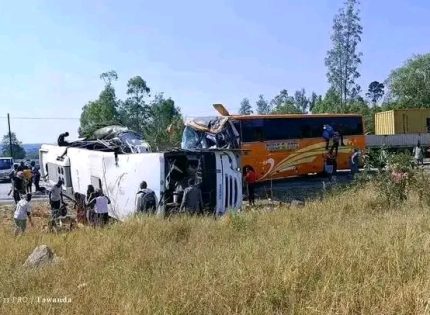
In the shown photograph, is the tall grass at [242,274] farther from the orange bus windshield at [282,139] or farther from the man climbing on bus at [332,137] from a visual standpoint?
the man climbing on bus at [332,137]

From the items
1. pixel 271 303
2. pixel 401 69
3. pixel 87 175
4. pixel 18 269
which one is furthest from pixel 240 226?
pixel 401 69

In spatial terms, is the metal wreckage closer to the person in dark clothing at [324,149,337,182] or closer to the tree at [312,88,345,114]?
the person in dark clothing at [324,149,337,182]

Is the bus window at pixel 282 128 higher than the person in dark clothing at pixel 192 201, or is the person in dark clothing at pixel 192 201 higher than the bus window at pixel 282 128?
the bus window at pixel 282 128

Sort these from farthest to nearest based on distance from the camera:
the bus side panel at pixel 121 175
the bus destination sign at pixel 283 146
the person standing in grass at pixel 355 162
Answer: the person standing in grass at pixel 355 162, the bus destination sign at pixel 283 146, the bus side panel at pixel 121 175

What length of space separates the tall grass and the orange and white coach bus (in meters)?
11.4

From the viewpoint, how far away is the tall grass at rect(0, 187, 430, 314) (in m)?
3.97

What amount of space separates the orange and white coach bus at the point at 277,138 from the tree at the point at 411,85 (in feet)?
125

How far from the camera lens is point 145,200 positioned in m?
11.4

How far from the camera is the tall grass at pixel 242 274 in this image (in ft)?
13.0

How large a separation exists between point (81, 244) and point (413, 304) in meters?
4.96

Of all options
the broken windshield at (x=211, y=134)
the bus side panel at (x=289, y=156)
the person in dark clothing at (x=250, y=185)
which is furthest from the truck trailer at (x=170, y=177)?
the bus side panel at (x=289, y=156)

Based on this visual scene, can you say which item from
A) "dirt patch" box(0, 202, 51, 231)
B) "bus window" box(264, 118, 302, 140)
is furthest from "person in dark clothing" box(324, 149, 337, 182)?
"dirt patch" box(0, 202, 51, 231)

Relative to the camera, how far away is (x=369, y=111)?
54.4 meters

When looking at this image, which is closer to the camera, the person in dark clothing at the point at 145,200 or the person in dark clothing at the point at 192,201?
the person in dark clothing at the point at 192,201
